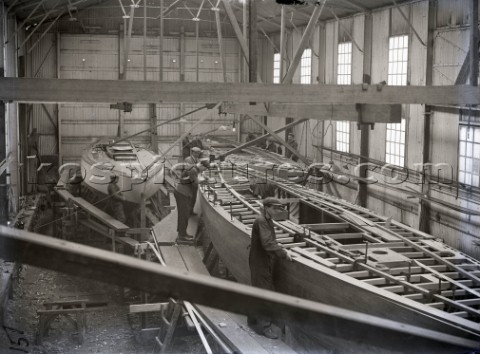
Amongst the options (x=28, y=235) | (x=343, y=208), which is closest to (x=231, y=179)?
(x=343, y=208)

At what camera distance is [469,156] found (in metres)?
12.1

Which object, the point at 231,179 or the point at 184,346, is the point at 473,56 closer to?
the point at 184,346

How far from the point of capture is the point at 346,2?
15.9 m

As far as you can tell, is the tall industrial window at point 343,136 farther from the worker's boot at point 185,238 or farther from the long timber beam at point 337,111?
the long timber beam at point 337,111

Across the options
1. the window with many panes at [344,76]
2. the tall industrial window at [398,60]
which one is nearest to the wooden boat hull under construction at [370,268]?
the tall industrial window at [398,60]

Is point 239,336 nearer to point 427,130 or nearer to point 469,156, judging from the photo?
point 469,156

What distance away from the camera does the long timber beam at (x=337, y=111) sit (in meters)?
7.61

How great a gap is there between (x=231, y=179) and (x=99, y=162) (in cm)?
383

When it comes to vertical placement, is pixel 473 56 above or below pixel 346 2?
below

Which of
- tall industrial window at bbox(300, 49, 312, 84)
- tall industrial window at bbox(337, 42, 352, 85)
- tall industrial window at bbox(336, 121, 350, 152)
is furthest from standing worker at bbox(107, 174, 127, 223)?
tall industrial window at bbox(300, 49, 312, 84)

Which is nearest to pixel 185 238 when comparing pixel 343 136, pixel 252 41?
pixel 252 41

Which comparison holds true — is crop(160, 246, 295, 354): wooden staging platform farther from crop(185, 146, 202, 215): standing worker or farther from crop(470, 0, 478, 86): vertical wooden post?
crop(470, 0, 478, 86): vertical wooden post

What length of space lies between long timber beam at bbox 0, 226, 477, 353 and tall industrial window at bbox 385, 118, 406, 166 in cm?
1381

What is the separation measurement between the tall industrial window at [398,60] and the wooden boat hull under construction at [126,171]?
6.28 meters
